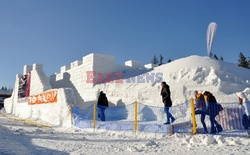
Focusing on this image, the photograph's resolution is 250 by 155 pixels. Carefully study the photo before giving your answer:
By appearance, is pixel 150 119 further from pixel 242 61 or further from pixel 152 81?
pixel 242 61

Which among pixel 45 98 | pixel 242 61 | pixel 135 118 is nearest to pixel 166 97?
pixel 135 118

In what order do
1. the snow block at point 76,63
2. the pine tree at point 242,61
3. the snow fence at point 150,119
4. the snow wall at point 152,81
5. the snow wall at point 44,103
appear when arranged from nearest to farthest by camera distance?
the snow fence at point 150,119
the snow wall at point 152,81
the snow wall at point 44,103
the snow block at point 76,63
the pine tree at point 242,61

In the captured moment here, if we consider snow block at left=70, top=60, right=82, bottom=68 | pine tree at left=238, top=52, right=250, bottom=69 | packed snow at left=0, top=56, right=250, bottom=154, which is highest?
pine tree at left=238, top=52, right=250, bottom=69

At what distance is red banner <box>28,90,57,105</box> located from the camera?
16.0m

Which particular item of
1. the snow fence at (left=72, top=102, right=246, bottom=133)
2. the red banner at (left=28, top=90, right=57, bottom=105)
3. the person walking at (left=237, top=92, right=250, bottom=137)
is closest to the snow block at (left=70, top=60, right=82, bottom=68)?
the red banner at (left=28, top=90, right=57, bottom=105)

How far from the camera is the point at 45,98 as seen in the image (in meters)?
17.4

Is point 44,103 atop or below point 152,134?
atop

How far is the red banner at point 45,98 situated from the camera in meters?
16.0

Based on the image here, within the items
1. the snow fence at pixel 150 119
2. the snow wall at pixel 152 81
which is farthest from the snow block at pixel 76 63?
the snow fence at pixel 150 119

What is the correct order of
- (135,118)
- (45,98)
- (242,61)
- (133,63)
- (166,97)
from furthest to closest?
(242,61), (133,63), (45,98), (166,97), (135,118)

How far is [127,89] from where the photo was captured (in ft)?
53.5

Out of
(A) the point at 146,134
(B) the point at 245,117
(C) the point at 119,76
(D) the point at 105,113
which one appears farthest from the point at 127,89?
(B) the point at 245,117

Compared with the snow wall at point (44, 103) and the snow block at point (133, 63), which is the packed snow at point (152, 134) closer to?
the snow wall at point (44, 103)

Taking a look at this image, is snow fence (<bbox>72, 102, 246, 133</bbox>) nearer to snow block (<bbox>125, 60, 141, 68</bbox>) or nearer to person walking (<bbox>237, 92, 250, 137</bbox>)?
person walking (<bbox>237, 92, 250, 137</bbox>)
